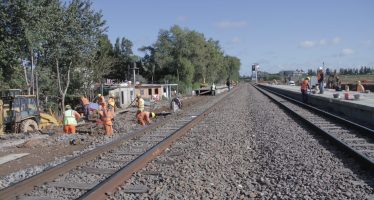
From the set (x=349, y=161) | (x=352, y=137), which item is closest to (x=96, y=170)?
Answer: (x=349, y=161)

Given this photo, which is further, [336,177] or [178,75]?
[178,75]

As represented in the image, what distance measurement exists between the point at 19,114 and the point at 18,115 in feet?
0.20

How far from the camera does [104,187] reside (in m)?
7.14

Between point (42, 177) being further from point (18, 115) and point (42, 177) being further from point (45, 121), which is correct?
point (45, 121)

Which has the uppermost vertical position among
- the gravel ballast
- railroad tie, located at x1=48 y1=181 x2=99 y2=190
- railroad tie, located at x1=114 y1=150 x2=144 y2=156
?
the gravel ballast

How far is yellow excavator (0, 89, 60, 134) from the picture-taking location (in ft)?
63.4

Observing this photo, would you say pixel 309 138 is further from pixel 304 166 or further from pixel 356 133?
pixel 304 166

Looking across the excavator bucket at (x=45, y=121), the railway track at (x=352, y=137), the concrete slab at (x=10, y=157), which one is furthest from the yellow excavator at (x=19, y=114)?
the railway track at (x=352, y=137)

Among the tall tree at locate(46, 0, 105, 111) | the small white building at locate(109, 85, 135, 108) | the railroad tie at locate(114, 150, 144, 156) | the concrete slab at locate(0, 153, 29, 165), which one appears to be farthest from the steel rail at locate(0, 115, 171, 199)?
the small white building at locate(109, 85, 135, 108)

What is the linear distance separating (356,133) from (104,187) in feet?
31.5

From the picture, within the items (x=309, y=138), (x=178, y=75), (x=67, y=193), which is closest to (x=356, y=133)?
(x=309, y=138)

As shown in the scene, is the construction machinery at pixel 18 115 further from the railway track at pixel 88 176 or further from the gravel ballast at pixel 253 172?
the gravel ballast at pixel 253 172

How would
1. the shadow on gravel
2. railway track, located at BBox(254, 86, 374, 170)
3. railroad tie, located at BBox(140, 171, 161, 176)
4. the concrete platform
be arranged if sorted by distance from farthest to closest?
the concrete platform, railway track, located at BBox(254, 86, 374, 170), railroad tie, located at BBox(140, 171, 161, 176), the shadow on gravel

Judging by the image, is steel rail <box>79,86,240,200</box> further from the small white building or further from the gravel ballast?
the small white building
